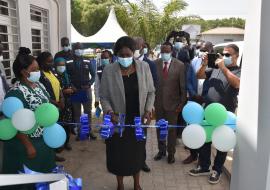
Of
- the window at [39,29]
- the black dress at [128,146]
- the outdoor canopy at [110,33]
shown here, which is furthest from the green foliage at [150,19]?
the black dress at [128,146]

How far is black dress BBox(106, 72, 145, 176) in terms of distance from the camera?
317cm

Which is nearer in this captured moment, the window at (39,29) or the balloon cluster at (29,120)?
the balloon cluster at (29,120)

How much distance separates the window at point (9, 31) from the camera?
534cm

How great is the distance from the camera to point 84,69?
17.6ft

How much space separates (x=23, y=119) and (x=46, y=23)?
5.59 meters

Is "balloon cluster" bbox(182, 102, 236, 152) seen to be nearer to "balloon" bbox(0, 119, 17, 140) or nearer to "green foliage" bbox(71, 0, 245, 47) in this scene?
"balloon" bbox(0, 119, 17, 140)

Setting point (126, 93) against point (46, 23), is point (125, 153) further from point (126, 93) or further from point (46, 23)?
point (46, 23)

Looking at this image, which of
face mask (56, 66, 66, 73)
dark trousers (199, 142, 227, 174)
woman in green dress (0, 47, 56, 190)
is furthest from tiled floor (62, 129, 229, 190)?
face mask (56, 66, 66, 73)

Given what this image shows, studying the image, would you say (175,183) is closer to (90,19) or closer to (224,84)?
(224,84)

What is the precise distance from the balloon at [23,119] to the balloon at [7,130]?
0.35 ft

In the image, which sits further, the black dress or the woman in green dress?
the black dress

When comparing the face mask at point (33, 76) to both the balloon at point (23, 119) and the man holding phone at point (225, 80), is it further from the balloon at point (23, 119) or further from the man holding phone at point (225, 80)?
the man holding phone at point (225, 80)

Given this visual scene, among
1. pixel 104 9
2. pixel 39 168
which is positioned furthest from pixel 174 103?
pixel 104 9

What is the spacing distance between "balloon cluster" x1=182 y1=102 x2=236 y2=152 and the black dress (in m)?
0.88
